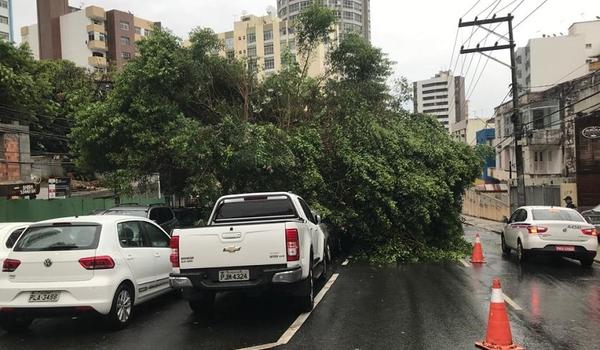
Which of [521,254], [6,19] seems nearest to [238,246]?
[521,254]

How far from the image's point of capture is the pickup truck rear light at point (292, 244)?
7.17m

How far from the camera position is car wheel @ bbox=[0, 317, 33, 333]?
717cm

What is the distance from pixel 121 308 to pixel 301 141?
30.1 ft

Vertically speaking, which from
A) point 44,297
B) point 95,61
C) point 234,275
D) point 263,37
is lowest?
point 44,297

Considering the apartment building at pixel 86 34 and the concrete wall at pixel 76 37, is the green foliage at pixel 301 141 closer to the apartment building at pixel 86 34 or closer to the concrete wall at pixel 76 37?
the apartment building at pixel 86 34

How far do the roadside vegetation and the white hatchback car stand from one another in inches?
292

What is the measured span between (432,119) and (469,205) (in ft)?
95.7

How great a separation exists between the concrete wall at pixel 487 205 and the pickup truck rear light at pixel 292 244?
2757cm

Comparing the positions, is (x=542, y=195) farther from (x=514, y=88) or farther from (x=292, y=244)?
(x=292, y=244)

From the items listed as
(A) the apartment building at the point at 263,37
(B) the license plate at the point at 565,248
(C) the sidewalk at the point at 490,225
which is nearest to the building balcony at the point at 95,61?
(A) the apartment building at the point at 263,37

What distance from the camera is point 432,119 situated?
19.8 m

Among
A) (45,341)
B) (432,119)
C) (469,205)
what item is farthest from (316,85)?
(469,205)

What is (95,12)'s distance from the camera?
81125 mm

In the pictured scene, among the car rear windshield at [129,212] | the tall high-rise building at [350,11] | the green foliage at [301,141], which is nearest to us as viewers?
the green foliage at [301,141]
